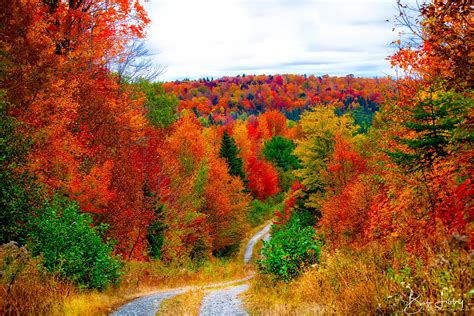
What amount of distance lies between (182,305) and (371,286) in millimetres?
6176

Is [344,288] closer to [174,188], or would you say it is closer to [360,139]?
[174,188]

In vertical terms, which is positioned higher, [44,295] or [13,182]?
[13,182]

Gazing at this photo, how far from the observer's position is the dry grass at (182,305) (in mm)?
10879

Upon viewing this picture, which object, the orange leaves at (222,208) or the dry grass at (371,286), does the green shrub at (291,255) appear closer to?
the dry grass at (371,286)

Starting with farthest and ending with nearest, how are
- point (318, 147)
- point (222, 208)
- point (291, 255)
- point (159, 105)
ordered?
point (159, 105) → point (222, 208) → point (318, 147) → point (291, 255)

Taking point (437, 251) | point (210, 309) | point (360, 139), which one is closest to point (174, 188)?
point (360, 139)

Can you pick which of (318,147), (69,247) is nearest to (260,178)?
(318,147)

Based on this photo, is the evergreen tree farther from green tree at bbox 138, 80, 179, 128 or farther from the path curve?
the path curve

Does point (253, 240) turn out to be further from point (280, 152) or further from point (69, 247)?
point (69, 247)

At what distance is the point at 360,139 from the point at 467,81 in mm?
30601

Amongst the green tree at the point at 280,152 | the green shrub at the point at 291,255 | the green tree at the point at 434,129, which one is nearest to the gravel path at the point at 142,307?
the green shrub at the point at 291,255

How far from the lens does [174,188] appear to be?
1368 inches

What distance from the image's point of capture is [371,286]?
748cm

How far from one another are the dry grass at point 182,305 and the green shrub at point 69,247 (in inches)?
102
